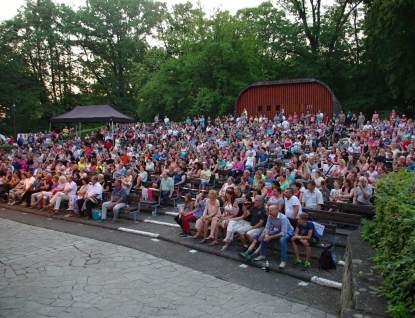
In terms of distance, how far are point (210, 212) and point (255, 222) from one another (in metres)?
1.41

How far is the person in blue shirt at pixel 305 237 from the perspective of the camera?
6.84 meters

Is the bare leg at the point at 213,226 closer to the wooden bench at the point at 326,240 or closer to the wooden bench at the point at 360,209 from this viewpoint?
the wooden bench at the point at 326,240

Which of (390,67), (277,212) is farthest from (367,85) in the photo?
(277,212)

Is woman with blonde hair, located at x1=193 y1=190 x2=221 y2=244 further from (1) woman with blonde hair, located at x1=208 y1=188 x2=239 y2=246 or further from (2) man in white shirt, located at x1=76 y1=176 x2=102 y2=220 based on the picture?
(2) man in white shirt, located at x1=76 y1=176 x2=102 y2=220

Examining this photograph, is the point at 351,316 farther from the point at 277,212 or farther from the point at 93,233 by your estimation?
the point at 93,233

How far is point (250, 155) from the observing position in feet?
47.0

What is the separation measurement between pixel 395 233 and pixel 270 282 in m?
3.18

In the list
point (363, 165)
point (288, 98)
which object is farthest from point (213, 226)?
point (288, 98)

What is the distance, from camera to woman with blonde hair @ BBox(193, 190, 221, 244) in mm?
8586

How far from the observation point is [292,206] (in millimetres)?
7973

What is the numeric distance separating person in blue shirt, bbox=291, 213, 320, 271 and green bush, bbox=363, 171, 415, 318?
1.53 meters

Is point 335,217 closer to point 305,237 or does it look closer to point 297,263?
point 305,237

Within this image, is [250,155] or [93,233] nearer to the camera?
[93,233]

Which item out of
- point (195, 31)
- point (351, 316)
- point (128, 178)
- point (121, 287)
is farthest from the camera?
point (195, 31)
